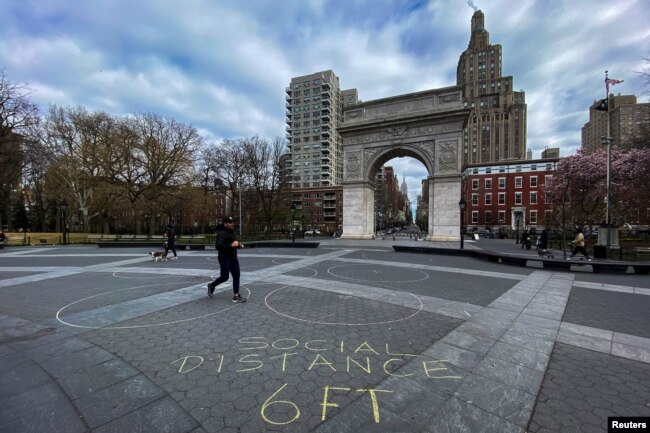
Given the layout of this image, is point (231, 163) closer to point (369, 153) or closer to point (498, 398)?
point (369, 153)

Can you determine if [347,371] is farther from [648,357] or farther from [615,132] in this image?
[615,132]

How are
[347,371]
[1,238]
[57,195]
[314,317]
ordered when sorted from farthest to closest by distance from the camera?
[57,195] < [1,238] < [314,317] < [347,371]

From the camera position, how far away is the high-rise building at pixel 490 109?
9844 centimetres

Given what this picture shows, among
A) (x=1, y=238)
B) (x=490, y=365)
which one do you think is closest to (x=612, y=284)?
(x=490, y=365)

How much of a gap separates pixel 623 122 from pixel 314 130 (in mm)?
83200

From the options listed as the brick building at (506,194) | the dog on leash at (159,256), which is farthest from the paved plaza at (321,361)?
the brick building at (506,194)

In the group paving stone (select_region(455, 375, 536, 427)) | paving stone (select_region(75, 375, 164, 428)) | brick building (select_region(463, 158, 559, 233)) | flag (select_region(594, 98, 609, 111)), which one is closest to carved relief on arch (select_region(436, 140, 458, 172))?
flag (select_region(594, 98, 609, 111))

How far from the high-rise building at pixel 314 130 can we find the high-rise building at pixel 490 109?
4782 cm

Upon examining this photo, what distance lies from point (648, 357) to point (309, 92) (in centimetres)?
11401

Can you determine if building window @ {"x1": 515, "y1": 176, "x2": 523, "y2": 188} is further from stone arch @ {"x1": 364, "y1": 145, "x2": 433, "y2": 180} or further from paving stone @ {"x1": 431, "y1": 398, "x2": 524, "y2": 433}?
paving stone @ {"x1": 431, "y1": 398, "x2": 524, "y2": 433}

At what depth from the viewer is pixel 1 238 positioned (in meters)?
22.9

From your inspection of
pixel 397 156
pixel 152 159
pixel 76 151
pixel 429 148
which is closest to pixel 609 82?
pixel 429 148

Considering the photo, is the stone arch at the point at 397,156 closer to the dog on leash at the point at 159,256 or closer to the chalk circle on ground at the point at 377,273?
the chalk circle on ground at the point at 377,273

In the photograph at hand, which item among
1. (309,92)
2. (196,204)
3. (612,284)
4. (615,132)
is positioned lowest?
(612,284)
